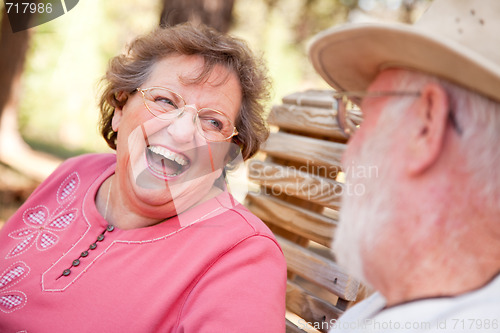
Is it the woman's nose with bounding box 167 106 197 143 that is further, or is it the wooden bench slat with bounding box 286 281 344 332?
the wooden bench slat with bounding box 286 281 344 332

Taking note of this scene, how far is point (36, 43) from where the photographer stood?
1009 cm

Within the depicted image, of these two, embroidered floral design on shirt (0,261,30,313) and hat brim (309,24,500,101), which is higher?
hat brim (309,24,500,101)

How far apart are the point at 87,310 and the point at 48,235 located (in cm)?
51

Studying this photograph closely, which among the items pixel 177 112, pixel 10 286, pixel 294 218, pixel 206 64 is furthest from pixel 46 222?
pixel 294 218

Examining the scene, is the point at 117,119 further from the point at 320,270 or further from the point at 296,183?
the point at 320,270

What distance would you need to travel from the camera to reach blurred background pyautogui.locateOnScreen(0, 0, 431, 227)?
6.29 metres

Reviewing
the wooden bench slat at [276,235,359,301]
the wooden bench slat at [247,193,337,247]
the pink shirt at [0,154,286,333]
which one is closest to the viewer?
the pink shirt at [0,154,286,333]

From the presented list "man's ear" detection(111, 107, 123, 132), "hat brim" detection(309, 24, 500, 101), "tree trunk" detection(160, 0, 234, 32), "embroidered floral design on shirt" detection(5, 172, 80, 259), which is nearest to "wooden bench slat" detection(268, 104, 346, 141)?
"man's ear" detection(111, 107, 123, 132)

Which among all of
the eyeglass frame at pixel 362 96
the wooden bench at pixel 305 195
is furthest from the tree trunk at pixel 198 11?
the eyeglass frame at pixel 362 96

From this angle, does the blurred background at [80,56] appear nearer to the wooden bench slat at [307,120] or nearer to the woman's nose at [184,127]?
the wooden bench slat at [307,120]

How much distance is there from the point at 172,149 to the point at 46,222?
0.73m

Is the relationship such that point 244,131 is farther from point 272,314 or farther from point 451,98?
point 451,98

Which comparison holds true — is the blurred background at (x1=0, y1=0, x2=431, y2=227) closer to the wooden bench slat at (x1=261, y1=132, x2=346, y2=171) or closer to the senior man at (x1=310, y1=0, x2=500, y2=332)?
the wooden bench slat at (x1=261, y1=132, x2=346, y2=171)

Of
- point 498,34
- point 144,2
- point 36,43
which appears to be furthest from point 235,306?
point 144,2
